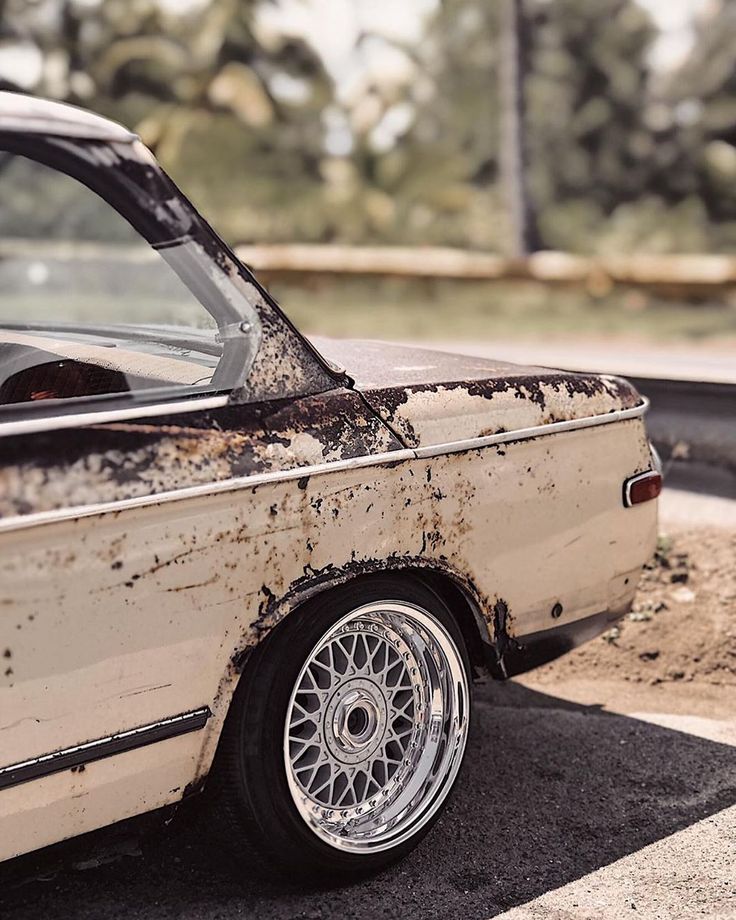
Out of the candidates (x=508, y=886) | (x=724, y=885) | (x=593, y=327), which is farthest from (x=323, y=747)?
(x=593, y=327)

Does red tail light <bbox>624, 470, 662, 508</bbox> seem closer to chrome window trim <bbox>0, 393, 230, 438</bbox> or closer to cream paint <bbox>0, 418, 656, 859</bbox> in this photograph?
cream paint <bbox>0, 418, 656, 859</bbox>

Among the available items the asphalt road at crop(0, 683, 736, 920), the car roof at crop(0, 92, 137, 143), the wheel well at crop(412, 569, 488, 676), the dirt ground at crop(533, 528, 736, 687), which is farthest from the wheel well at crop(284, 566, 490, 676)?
the dirt ground at crop(533, 528, 736, 687)

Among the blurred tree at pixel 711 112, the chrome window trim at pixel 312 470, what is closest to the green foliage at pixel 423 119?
the blurred tree at pixel 711 112

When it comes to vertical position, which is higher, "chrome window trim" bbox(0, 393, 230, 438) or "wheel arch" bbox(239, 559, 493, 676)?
"chrome window trim" bbox(0, 393, 230, 438)

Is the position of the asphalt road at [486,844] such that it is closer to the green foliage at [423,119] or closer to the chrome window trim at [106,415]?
the chrome window trim at [106,415]

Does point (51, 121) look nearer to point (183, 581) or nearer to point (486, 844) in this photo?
point (183, 581)

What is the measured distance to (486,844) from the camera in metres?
3.55

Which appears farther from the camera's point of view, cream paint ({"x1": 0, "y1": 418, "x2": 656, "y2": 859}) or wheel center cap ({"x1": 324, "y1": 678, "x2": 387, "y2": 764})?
wheel center cap ({"x1": 324, "y1": 678, "x2": 387, "y2": 764})

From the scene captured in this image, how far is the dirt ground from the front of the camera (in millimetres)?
5105

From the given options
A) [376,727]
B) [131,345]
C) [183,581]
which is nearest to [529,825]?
[376,727]

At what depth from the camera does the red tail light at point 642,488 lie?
12.6 feet

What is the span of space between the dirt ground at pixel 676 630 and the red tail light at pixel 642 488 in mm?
1353

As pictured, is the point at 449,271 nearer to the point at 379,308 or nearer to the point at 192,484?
the point at 379,308

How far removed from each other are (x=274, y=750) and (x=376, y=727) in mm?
404
